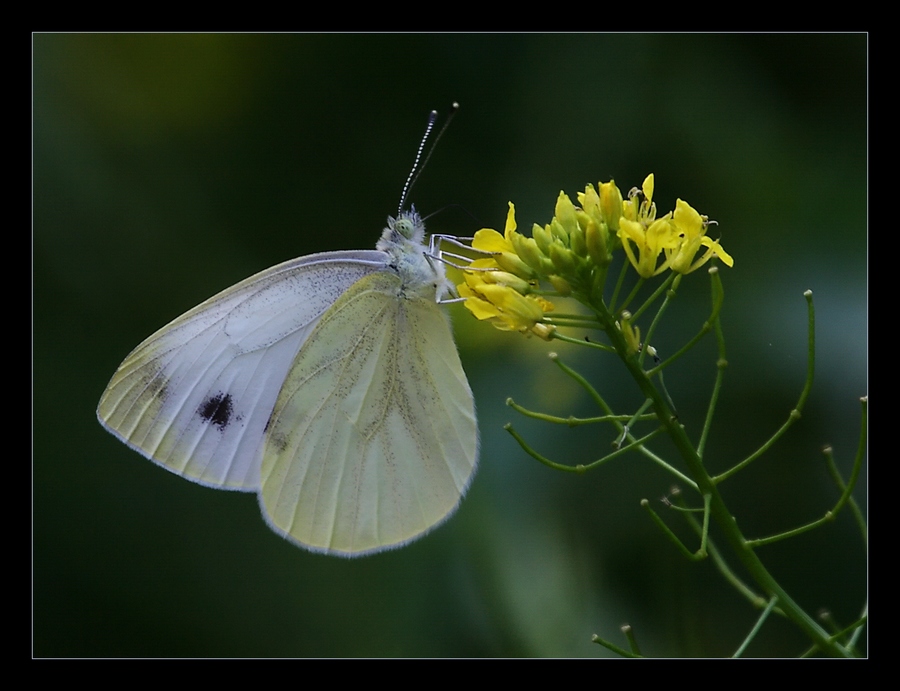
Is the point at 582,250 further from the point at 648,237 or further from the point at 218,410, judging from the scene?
the point at 218,410

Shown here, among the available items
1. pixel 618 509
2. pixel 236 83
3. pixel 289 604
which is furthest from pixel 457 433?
pixel 236 83

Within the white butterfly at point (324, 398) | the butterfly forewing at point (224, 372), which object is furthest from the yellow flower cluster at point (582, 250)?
the butterfly forewing at point (224, 372)

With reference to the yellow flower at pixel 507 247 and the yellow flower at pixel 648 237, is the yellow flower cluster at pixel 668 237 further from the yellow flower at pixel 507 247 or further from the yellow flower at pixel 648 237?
the yellow flower at pixel 507 247

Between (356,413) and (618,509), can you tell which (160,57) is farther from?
(618,509)

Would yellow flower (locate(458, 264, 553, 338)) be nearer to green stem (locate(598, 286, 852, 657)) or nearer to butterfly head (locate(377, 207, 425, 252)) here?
green stem (locate(598, 286, 852, 657))

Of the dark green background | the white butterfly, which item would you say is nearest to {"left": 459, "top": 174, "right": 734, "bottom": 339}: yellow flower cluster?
the white butterfly

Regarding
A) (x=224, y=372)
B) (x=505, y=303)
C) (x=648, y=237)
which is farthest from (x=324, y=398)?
(x=648, y=237)
